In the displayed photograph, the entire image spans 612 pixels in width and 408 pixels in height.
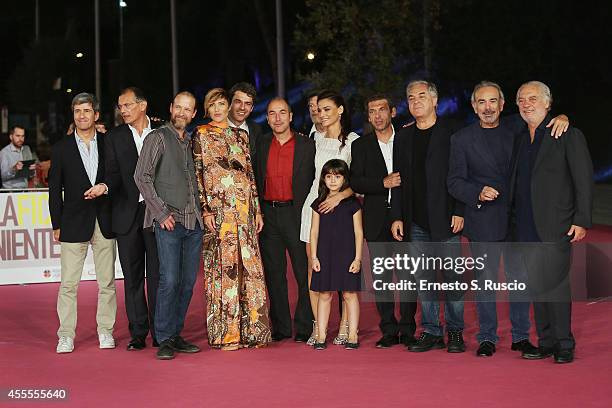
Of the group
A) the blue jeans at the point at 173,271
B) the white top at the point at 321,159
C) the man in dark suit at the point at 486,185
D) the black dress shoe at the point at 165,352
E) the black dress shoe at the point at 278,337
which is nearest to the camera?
the man in dark suit at the point at 486,185

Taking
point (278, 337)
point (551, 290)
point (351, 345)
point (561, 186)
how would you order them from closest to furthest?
point (561, 186) → point (551, 290) → point (351, 345) → point (278, 337)

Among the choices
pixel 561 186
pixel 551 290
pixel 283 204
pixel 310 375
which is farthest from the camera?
pixel 283 204

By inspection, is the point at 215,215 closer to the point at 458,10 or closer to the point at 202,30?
the point at 458,10

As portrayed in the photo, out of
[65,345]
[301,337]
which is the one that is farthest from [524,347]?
[65,345]

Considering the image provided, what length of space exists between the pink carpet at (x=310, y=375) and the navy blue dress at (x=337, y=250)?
0.47 metres

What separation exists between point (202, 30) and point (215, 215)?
3702cm

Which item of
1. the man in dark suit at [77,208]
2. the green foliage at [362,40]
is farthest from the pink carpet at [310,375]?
the green foliage at [362,40]

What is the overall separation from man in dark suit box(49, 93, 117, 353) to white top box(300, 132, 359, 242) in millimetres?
1427

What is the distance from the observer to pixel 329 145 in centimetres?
862

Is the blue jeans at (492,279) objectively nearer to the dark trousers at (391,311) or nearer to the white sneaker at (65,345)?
the dark trousers at (391,311)

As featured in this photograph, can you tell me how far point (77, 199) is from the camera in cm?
833

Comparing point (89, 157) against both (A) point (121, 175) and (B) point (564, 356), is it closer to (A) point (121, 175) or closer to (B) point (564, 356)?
(A) point (121, 175)

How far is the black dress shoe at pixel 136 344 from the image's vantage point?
27.4ft

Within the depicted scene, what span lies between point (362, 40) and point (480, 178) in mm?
18504
